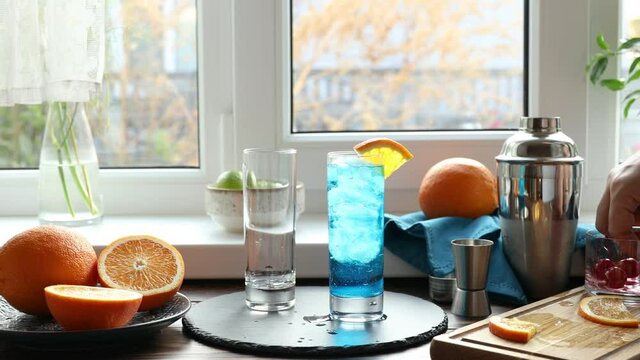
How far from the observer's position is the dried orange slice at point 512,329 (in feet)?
3.44

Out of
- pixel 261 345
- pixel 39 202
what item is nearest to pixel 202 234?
pixel 39 202

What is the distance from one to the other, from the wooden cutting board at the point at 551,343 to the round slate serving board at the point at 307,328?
0.09 meters

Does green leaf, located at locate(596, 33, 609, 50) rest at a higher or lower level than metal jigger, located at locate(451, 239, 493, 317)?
higher

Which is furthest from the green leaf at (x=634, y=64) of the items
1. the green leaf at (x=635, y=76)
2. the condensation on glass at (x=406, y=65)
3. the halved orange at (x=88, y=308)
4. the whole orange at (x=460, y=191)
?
the halved orange at (x=88, y=308)

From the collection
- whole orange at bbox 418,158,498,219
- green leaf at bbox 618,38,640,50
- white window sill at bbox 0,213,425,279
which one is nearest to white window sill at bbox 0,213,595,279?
white window sill at bbox 0,213,425,279

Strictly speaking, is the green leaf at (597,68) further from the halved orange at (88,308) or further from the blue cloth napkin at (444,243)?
the halved orange at (88,308)

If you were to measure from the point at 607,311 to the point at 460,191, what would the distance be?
41 centimetres

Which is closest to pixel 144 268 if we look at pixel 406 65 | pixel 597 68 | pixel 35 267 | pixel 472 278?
pixel 35 267

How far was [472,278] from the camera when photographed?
4.19 ft

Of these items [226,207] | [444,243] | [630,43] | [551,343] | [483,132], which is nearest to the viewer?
[551,343]

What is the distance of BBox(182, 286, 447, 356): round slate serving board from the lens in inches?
43.6

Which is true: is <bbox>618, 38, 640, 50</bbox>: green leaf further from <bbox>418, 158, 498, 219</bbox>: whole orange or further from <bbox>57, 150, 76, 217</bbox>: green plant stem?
<bbox>57, 150, 76, 217</bbox>: green plant stem

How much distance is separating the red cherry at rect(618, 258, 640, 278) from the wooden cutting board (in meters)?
0.16

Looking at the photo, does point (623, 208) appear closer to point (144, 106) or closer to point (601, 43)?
point (601, 43)
